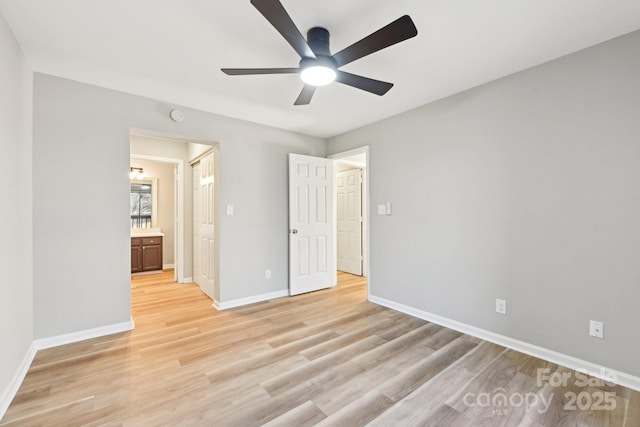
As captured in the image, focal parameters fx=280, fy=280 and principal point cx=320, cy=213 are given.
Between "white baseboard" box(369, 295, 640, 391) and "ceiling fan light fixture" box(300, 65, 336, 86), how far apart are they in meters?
2.67

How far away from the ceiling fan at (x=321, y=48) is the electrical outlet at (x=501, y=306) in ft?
7.13

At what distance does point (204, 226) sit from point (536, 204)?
4.12 m

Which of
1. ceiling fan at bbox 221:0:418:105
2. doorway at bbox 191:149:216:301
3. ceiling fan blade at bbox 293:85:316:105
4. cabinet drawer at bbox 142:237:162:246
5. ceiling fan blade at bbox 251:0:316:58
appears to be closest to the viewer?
ceiling fan blade at bbox 251:0:316:58

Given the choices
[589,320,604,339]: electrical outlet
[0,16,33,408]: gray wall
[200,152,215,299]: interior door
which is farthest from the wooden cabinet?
[589,320,604,339]: electrical outlet

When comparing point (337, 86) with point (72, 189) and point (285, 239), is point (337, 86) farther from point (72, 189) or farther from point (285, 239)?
point (72, 189)

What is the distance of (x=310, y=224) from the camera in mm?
4246

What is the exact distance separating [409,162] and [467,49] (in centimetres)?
139

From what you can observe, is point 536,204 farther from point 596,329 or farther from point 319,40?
point 319,40

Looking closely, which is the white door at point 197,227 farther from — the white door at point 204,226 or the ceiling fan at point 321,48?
the ceiling fan at point 321,48

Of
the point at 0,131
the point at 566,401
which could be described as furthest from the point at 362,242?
the point at 0,131

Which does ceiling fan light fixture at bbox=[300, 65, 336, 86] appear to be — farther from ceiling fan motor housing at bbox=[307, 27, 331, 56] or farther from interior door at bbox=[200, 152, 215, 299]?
interior door at bbox=[200, 152, 215, 299]

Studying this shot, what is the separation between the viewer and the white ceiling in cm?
172

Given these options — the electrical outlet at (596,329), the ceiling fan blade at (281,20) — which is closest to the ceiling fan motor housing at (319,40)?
the ceiling fan blade at (281,20)

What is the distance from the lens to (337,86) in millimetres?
2762
